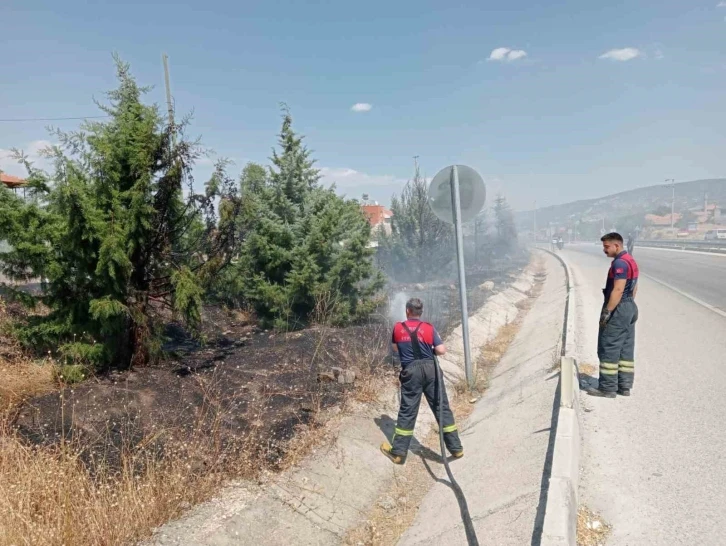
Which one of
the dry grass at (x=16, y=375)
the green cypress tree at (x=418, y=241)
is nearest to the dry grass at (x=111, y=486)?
the dry grass at (x=16, y=375)

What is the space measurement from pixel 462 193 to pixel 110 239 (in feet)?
14.5

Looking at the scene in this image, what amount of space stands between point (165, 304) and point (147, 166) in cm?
195

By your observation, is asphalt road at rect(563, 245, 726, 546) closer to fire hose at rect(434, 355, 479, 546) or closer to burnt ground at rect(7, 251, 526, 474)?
fire hose at rect(434, 355, 479, 546)

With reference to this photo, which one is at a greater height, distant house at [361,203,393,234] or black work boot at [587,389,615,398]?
distant house at [361,203,393,234]

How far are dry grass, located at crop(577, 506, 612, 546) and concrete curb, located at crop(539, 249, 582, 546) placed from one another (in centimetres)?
8

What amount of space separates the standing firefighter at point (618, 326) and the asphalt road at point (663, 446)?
Result: 0.22m

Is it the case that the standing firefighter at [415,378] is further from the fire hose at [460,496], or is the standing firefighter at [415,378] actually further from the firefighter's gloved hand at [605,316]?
the firefighter's gloved hand at [605,316]

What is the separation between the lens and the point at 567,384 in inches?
183

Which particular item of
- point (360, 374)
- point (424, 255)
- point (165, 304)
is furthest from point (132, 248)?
point (424, 255)

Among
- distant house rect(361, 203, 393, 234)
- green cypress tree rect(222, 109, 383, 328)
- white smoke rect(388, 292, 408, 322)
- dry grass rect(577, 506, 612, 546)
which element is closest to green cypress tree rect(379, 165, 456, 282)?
distant house rect(361, 203, 393, 234)

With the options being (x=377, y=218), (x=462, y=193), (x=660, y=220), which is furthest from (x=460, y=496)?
(x=660, y=220)

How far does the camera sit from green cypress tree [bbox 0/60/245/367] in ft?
18.7

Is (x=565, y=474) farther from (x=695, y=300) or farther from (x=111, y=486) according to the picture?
(x=695, y=300)

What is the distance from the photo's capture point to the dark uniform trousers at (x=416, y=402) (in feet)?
14.9
